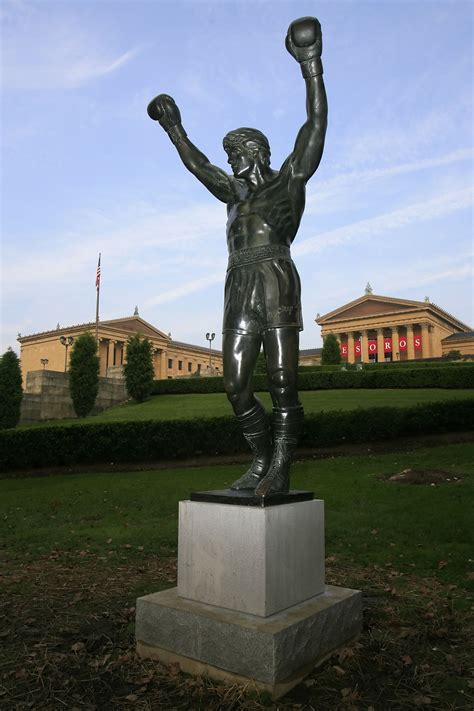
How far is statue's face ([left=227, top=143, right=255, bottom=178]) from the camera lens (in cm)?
424

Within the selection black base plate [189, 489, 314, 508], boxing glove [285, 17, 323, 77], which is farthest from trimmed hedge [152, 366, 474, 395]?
boxing glove [285, 17, 323, 77]

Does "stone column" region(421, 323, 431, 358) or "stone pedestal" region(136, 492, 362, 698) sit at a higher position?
"stone column" region(421, 323, 431, 358)

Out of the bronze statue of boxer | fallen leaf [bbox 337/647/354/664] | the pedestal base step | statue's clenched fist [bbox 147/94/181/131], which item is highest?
statue's clenched fist [bbox 147/94/181/131]

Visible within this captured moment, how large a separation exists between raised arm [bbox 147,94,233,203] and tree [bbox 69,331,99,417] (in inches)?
980

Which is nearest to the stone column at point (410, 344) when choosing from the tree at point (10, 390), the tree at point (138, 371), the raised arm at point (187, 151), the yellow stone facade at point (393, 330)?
the yellow stone facade at point (393, 330)

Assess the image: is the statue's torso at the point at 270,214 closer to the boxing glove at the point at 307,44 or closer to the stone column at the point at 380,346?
the boxing glove at the point at 307,44

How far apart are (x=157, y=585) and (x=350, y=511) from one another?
462 cm

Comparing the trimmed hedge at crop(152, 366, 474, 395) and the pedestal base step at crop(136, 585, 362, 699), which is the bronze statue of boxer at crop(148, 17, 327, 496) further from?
the trimmed hedge at crop(152, 366, 474, 395)

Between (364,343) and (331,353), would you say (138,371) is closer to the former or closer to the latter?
(331,353)

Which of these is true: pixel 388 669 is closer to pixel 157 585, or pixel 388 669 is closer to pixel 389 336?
pixel 157 585

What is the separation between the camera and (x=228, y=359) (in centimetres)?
397

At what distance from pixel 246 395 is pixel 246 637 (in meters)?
1.65

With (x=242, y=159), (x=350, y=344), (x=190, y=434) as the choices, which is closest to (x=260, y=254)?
(x=242, y=159)

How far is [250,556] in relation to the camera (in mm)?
3293
